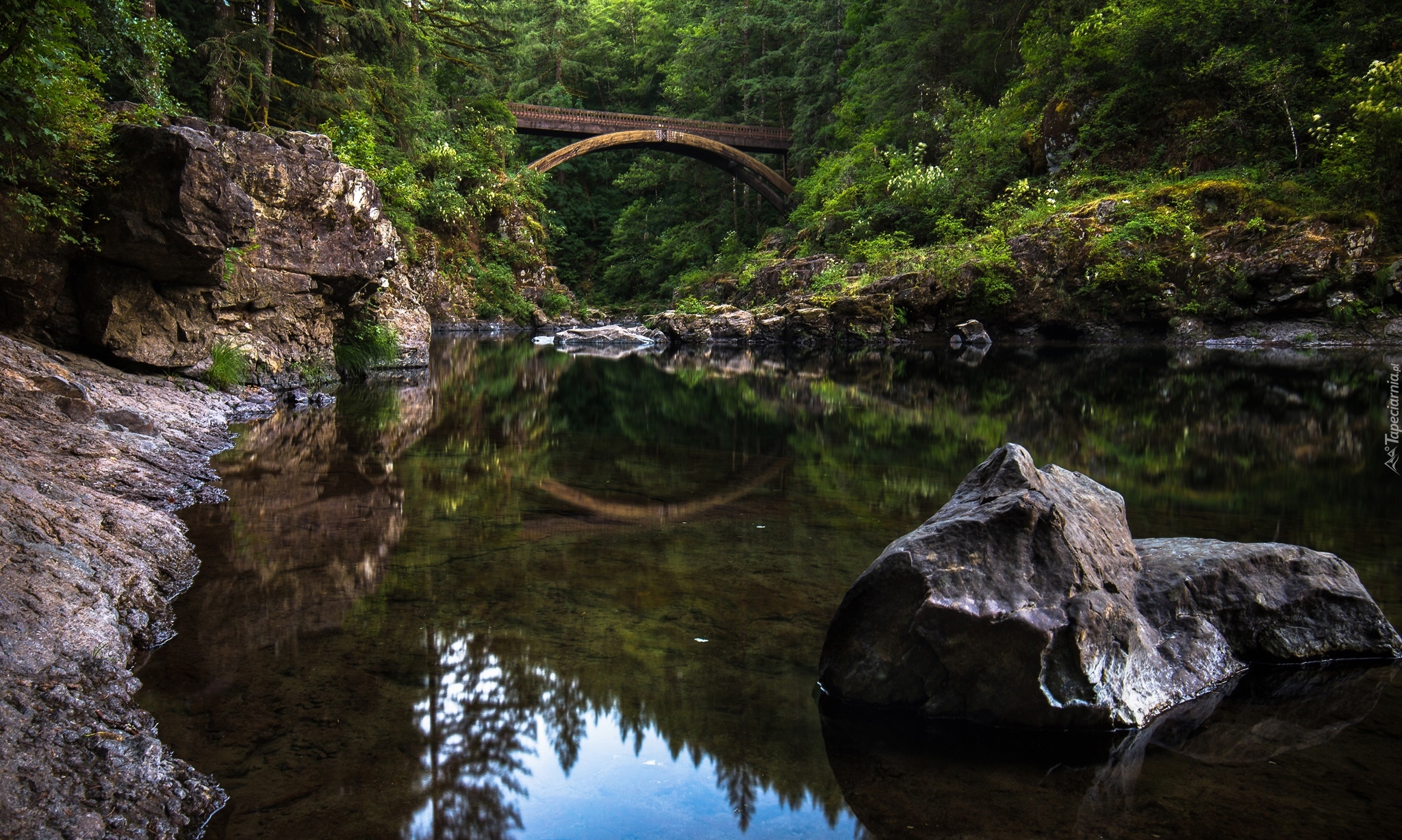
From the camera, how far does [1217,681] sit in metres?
2.97

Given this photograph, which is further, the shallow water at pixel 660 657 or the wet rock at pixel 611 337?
the wet rock at pixel 611 337

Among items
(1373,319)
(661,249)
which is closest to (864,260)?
(1373,319)

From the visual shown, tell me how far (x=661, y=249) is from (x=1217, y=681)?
40.1m

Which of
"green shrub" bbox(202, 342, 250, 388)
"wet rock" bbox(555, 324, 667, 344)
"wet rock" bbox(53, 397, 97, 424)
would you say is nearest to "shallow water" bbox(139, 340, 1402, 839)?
"wet rock" bbox(53, 397, 97, 424)

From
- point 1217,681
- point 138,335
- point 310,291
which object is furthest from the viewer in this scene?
point 310,291

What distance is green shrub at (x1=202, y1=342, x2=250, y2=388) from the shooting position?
8.80 metres

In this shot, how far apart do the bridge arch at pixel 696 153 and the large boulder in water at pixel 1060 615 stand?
117ft

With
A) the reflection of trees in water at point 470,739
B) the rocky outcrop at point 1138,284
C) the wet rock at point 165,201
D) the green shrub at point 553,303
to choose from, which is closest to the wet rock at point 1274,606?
the reflection of trees in water at point 470,739

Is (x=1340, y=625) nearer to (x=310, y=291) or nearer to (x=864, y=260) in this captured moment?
(x=310, y=291)

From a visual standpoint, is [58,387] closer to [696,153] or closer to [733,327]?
[733,327]

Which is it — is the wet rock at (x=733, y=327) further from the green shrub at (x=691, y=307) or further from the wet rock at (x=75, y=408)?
the wet rock at (x=75, y=408)

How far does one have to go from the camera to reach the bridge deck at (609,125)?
35.5 meters

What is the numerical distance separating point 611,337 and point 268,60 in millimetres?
13364

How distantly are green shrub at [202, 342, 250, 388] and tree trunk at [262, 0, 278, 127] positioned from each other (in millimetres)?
6034
